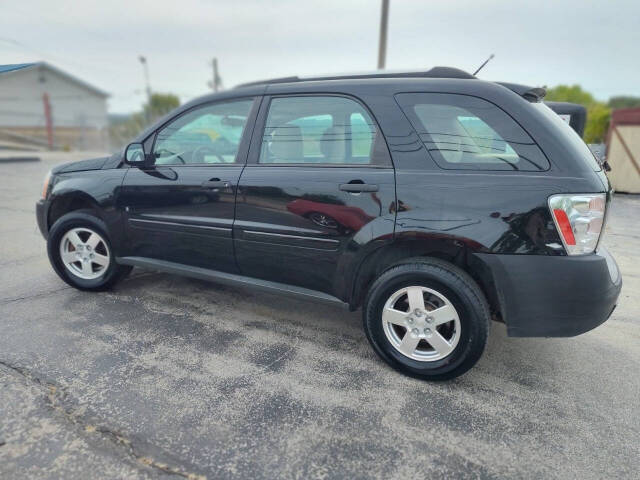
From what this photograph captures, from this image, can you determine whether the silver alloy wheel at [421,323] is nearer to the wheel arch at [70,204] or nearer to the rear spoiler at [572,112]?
the wheel arch at [70,204]

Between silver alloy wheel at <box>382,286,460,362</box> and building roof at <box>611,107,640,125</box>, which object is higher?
building roof at <box>611,107,640,125</box>

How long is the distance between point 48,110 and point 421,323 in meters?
29.5

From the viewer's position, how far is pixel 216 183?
2953 mm

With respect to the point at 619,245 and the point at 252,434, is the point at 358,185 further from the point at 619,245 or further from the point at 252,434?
the point at 619,245

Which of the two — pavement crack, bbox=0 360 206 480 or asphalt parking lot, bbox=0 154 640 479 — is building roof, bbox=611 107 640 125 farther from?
pavement crack, bbox=0 360 206 480

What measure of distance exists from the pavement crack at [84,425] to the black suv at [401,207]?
1163 mm

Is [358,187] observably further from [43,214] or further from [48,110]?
[48,110]

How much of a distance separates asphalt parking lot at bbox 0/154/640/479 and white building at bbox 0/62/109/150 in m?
26.8

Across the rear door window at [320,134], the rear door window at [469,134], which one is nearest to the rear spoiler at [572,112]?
the rear door window at [469,134]

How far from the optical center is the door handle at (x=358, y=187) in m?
2.46

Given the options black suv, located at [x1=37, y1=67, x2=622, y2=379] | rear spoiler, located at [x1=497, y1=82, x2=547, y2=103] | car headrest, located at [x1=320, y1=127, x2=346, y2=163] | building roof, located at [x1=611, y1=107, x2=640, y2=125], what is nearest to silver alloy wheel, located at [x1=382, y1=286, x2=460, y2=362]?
black suv, located at [x1=37, y1=67, x2=622, y2=379]

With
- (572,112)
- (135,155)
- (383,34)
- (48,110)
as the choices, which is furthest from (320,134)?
(48,110)

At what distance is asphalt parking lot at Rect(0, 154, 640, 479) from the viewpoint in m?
1.85

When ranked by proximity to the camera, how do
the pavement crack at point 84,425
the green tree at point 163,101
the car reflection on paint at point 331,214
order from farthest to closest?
the green tree at point 163,101 < the car reflection on paint at point 331,214 < the pavement crack at point 84,425
